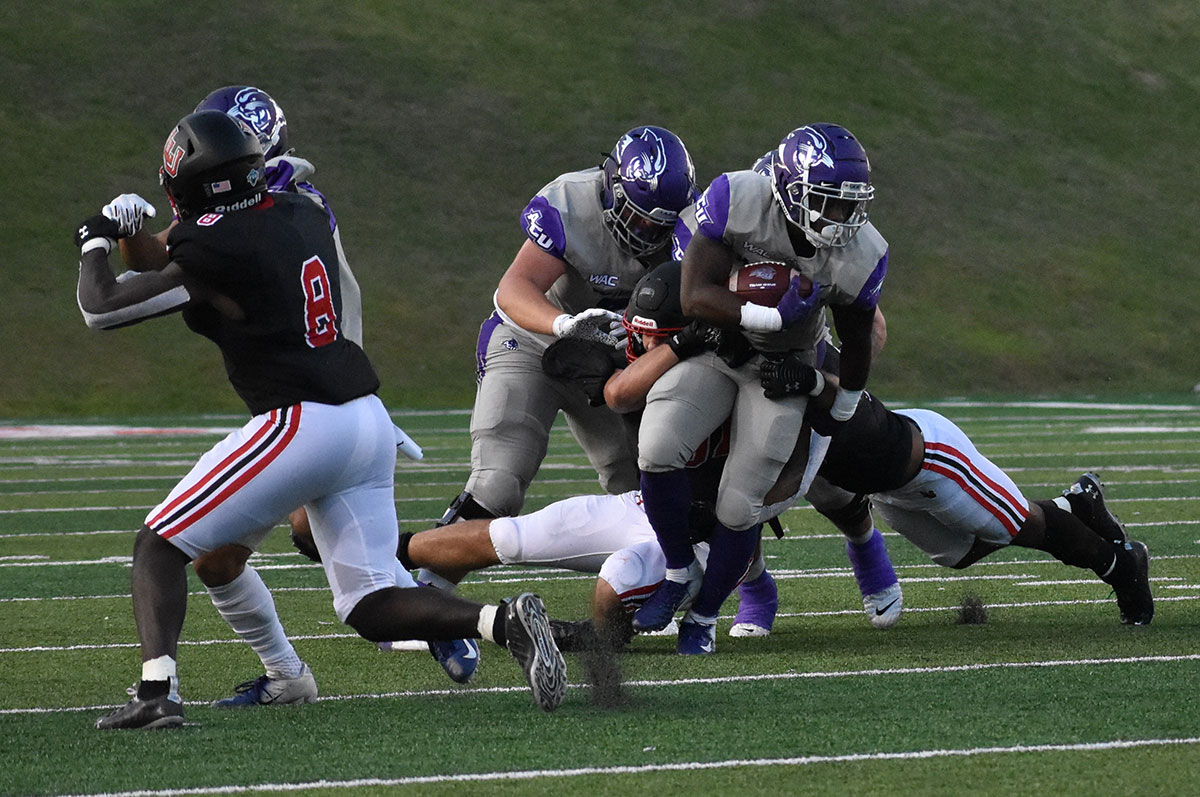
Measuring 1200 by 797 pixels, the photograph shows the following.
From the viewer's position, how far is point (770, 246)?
5051 mm

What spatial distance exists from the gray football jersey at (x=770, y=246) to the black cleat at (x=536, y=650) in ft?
4.79

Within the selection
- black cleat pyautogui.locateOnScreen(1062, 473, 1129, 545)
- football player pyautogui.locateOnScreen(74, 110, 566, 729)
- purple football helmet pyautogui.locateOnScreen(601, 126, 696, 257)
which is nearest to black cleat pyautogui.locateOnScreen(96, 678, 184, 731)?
football player pyautogui.locateOnScreen(74, 110, 566, 729)

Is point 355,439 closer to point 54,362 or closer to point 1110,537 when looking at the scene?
point 1110,537

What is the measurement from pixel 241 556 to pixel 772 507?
168cm

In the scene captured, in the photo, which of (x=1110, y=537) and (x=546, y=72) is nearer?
(x=1110, y=537)

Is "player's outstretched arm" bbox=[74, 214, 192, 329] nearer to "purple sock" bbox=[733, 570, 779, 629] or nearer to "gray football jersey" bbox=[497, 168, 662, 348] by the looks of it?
"gray football jersey" bbox=[497, 168, 662, 348]

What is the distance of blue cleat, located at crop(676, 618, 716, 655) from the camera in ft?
17.1

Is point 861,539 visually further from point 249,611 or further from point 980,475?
point 249,611

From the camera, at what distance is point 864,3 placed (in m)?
34.3

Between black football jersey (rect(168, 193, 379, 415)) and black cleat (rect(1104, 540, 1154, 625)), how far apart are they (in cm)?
266

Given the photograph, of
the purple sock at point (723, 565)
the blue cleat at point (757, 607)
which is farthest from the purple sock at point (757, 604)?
the purple sock at point (723, 565)

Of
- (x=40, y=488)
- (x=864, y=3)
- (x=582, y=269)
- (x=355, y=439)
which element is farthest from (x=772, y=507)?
(x=864, y=3)

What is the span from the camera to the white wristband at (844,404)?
5.07 metres

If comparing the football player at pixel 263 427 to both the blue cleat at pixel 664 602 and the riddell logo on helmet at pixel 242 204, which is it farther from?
the blue cleat at pixel 664 602
